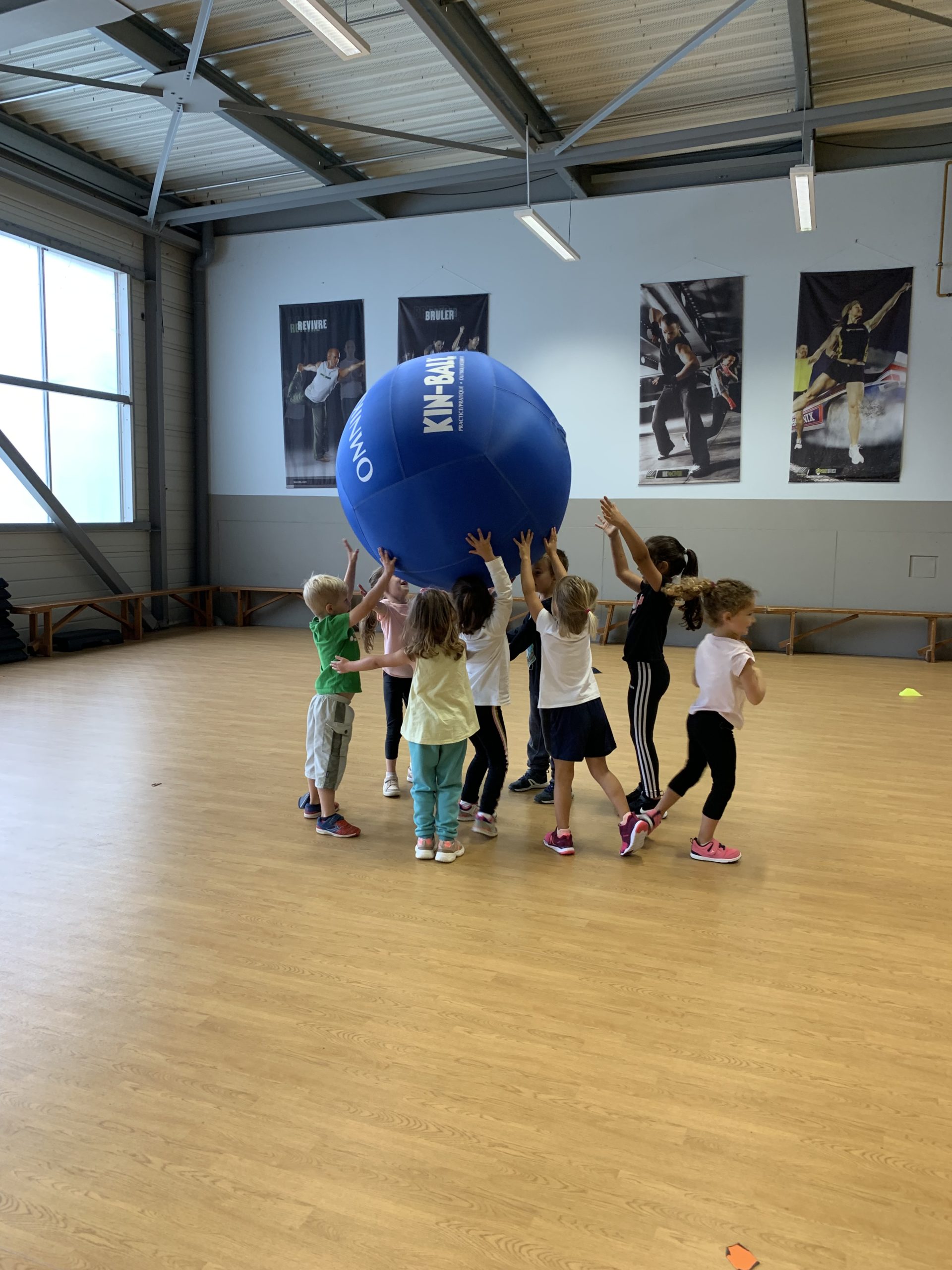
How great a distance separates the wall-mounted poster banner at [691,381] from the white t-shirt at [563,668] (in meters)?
5.97

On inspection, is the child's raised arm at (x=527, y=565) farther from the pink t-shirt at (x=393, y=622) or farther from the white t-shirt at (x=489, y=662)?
the pink t-shirt at (x=393, y=622)

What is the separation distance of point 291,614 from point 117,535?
207 centimetres

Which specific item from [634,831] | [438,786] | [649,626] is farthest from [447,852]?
[649,626]

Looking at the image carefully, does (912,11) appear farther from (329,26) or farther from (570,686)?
(570,686)

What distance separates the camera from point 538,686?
12.7 feet

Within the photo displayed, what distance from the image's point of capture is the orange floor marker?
1490 mm

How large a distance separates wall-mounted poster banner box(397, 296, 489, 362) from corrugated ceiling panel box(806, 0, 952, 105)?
361 centimetres

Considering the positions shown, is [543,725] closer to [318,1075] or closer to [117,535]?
[318,1075]

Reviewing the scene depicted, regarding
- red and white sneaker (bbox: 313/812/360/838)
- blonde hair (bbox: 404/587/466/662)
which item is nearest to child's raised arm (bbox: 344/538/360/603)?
blonde hair (bbox: 404/587/466/662)

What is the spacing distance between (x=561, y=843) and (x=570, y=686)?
0.61 m

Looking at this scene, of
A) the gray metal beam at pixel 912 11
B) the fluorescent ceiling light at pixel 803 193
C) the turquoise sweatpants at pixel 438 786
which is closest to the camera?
the turquoise sweatpants at pixel 438 786

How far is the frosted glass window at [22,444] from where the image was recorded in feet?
27.0

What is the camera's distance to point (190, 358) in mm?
10625

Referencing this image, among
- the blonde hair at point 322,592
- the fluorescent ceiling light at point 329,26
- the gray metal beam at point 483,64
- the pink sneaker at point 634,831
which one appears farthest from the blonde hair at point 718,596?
the gray metal beam at point 483,64
